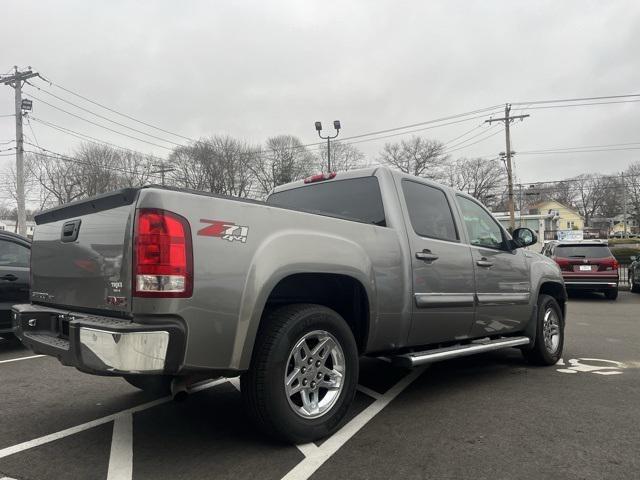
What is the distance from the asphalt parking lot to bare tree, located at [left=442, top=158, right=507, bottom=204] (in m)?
69.3

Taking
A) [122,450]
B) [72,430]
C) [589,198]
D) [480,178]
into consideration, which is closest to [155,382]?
[122,450]

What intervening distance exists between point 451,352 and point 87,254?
2.91 m

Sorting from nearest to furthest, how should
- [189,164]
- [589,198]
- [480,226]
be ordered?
[480,226]
[189,164]
[589,198]

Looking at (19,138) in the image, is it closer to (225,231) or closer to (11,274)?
(11,274)

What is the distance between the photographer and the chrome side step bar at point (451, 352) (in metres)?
3.89

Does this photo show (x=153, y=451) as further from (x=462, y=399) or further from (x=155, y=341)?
(x=462, y=399)

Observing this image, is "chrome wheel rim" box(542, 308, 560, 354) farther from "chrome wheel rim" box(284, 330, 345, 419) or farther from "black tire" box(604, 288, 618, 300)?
"black tire" box(604, 288, 618, 300)

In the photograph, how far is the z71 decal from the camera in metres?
2.77

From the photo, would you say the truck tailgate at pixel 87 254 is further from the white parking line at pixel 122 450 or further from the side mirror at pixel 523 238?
the side mirror at pixel 523 238

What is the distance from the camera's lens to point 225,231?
283 centimetres

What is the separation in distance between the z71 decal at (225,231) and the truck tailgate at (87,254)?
16.0 inches

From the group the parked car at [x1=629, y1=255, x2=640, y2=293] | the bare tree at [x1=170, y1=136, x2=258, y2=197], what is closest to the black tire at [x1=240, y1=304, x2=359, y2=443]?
the parked car at [x1=629, y1=255, x2=640, y2=293]

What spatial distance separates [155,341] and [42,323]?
1265 millimetres

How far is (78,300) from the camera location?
315 centimetres
